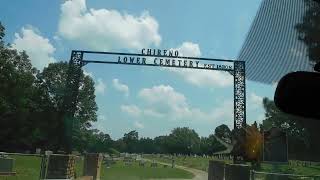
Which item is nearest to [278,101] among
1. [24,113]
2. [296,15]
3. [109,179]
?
[296,15]

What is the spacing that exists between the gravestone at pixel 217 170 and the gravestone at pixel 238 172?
6.93 ft

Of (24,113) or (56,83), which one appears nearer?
(24,113)

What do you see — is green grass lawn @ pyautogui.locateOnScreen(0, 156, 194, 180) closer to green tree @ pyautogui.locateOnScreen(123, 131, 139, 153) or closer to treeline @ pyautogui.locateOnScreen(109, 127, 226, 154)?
treeline @ pyautogui.locateOnScreen(109, 127, 226, 154)

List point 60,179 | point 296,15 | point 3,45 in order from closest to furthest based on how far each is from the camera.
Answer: point 296,15 → point 60,179 → point 3,45

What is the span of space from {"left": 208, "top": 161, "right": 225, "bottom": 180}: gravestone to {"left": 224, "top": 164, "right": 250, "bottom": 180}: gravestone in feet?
6.93

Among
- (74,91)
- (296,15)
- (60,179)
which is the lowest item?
(60,179)

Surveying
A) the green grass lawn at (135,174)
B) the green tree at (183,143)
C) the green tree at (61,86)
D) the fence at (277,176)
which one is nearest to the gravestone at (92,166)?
the green grass lawn at (135,174)

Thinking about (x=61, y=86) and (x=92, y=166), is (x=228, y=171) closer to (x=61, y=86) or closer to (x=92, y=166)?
(x=92, y=166)

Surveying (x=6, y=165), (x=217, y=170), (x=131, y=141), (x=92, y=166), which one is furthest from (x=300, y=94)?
(x=131, y=141)

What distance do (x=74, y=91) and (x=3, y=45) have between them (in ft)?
71.1

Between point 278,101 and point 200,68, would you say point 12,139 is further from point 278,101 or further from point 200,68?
point 278,101

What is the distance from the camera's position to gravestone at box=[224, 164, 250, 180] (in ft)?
50.8

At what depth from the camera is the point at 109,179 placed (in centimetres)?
2572

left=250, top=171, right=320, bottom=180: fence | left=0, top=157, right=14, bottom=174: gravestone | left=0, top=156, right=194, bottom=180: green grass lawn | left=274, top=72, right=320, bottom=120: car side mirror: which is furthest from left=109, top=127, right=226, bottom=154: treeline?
left=274, top=72, right=320, bottom=120: car side mirror
